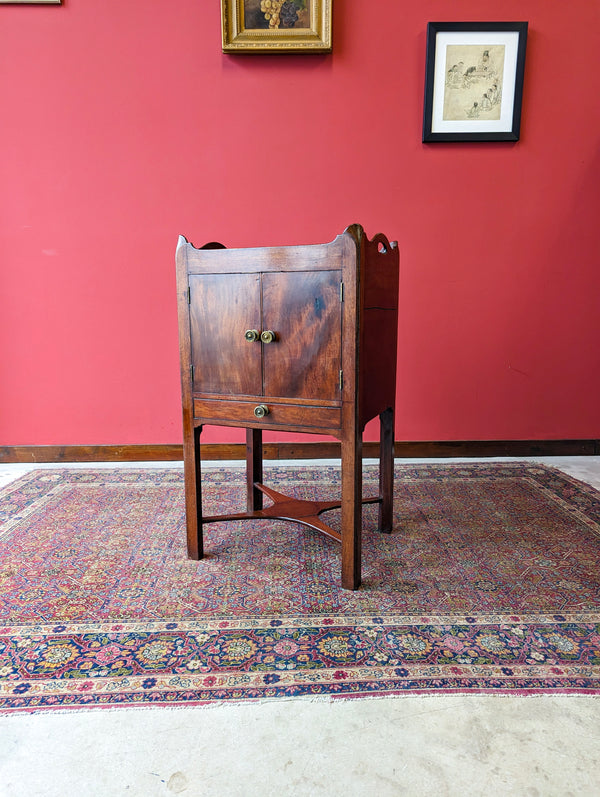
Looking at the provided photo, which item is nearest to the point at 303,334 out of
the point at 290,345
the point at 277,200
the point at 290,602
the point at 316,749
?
the point at 290,345

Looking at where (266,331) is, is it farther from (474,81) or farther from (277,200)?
(474,81)

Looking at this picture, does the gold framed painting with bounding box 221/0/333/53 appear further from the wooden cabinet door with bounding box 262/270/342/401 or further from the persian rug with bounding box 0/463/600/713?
the persian rug with bounding box 0/463/600/713

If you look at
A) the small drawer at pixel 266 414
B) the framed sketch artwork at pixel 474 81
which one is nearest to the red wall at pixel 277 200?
the framed sketch artwork at pixel 474 81

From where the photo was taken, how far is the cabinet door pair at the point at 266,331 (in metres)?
1.54

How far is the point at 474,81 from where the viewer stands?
272 centimetres

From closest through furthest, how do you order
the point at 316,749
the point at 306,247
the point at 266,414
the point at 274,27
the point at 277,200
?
the point at 316,749 → the point at 306,247 → the point at 266,414 → the point at 274,27 → the point at 277,200

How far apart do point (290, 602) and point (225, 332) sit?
0.84 meters

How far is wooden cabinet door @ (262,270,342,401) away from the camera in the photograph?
1.53 meters

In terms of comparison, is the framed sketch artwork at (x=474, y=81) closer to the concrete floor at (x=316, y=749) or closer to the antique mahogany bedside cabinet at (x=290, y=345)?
the antique mahogany bedside cabinet at (x=290, y=345)

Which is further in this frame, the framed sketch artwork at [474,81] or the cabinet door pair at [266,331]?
the framed sketch artwork at [474,81]

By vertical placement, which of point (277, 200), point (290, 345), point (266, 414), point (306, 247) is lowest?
point (266, 414)

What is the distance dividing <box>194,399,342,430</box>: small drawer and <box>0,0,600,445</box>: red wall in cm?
127

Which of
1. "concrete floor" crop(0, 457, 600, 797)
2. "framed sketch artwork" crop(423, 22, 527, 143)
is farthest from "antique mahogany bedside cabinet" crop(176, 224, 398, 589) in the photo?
"framed sketch artwork" crop(423, 22, 527, 143)

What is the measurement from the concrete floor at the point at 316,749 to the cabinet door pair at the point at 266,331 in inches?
32.5
